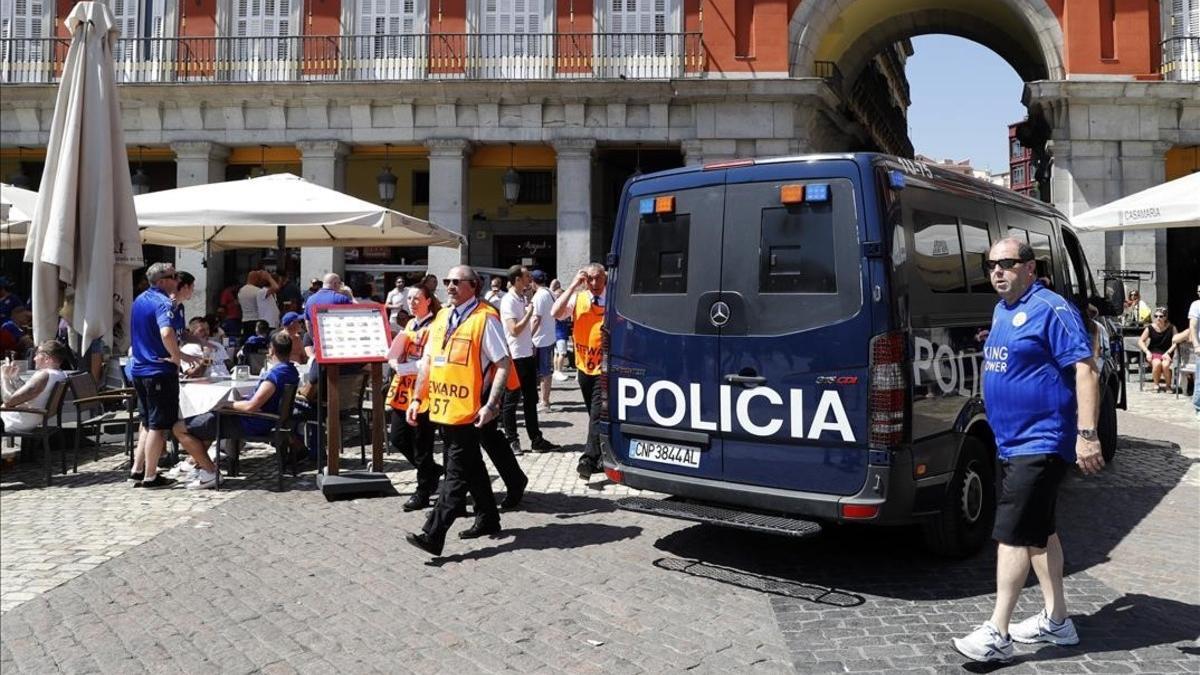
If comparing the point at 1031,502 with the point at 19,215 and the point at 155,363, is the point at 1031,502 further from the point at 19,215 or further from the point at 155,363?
the point at 19,215

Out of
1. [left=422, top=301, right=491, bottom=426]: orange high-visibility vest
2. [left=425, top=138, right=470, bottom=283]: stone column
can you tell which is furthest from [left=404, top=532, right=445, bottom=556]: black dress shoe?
[left=425, top=138, right=470, bottom=283]: stone column

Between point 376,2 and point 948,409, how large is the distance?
20.0 metres

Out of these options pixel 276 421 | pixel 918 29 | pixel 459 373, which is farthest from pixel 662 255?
pixel 918 29

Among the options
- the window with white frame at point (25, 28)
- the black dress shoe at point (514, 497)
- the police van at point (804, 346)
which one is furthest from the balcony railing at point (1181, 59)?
the window with white frame at point (25, 28)

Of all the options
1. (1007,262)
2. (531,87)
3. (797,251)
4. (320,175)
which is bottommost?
(1007,262)

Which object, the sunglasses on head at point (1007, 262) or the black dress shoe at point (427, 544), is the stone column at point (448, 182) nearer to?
the black dress shoe at point (427, 544)

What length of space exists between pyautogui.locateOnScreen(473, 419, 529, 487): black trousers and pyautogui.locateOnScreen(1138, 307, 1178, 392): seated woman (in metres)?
12.4

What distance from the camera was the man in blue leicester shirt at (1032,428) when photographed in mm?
3967

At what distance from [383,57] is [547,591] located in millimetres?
19084

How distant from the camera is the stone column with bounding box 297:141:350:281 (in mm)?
21078

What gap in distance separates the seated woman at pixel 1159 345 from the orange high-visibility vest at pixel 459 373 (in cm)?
1326

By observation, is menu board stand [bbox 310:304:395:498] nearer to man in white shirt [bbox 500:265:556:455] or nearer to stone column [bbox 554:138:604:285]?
man in white shirt [bbox 500:265:556:455]

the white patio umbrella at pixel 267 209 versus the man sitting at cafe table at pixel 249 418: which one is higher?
the white patio umbrella at pixel 267 209

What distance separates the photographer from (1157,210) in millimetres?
12164
